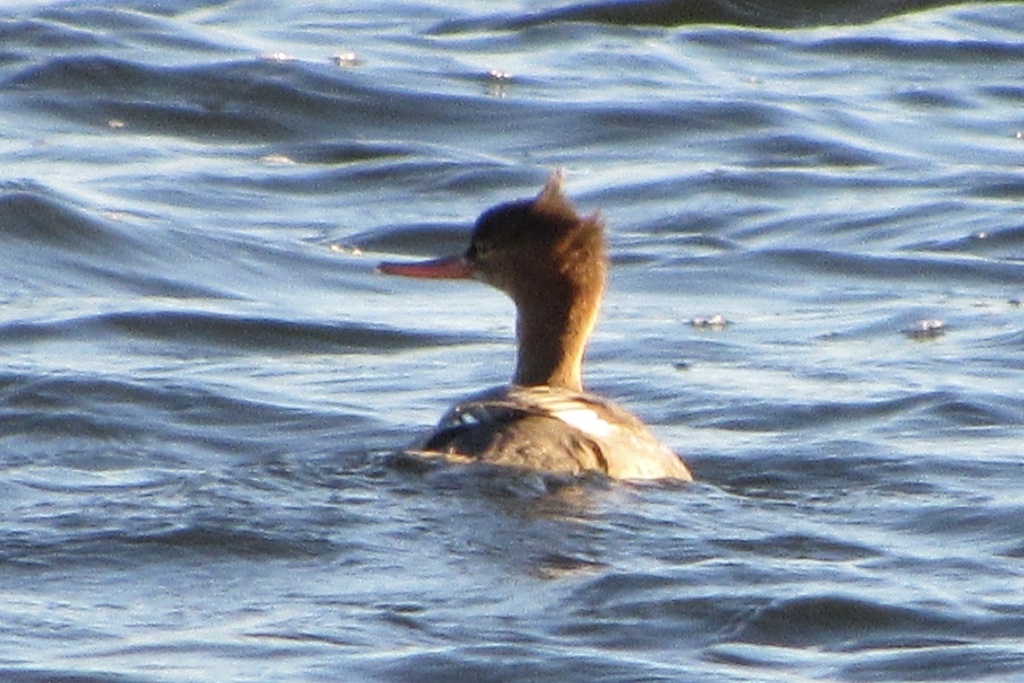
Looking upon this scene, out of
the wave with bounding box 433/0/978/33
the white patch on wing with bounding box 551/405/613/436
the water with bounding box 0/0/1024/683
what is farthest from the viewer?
the wave with bounding box 433/0/978/33

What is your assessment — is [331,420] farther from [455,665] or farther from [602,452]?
[455,665]

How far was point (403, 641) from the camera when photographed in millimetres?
6867

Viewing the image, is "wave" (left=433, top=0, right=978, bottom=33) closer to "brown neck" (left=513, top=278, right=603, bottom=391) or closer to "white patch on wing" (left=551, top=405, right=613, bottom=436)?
"brown neck" (left=513, top=278, right=603, bottom=391)

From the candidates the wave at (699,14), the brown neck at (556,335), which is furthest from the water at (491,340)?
the brown neck at (556,335)

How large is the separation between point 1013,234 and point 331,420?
5.27 meters

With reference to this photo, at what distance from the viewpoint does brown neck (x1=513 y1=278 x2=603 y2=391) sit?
9.92 meters

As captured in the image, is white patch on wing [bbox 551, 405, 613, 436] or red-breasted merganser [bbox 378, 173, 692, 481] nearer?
white patch on wing [bbox 551, 405, 613, 436]

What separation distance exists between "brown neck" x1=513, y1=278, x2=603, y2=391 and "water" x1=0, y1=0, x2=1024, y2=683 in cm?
54

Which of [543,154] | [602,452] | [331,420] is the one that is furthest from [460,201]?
[602,452]

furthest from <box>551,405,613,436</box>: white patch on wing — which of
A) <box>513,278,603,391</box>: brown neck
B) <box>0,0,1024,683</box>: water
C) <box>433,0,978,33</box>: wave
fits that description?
<box>433,0,978,33</box>: wave

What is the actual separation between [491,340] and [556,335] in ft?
6.11

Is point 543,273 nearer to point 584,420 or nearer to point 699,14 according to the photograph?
point 584,420

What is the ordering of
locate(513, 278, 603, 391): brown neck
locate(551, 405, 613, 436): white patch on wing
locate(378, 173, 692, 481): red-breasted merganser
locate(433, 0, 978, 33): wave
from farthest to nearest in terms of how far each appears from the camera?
locate(433, 0, 978, 33): wave < locate(513, 278, 603, 391): brown neck < locate(378, 173, 692, 481): red-breasted merganser < locate(551, 405, 613, 436): white patch on wing

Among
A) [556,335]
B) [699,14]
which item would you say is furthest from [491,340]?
[699,14]
